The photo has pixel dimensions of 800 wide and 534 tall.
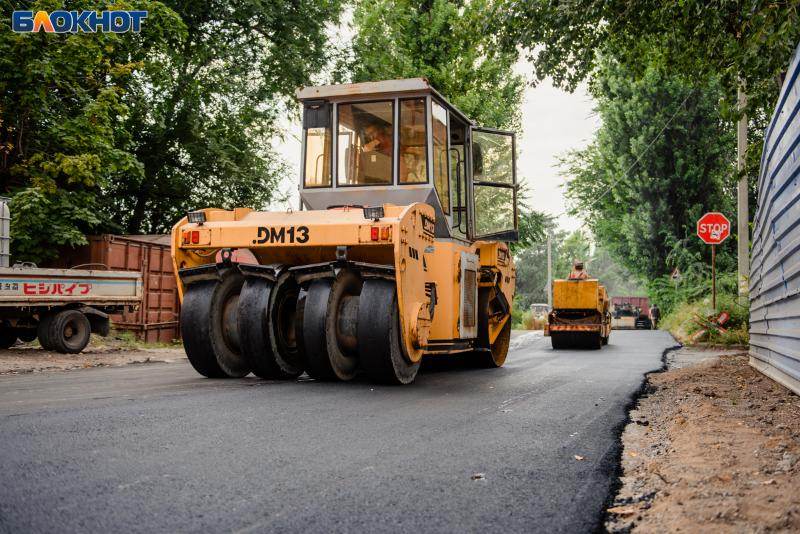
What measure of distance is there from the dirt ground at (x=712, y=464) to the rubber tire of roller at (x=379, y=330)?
2.25m

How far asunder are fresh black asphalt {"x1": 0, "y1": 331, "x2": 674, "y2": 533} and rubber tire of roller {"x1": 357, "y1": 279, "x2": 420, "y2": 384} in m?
→ 0.23

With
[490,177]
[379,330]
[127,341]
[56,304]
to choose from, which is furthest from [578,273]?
[379,330]

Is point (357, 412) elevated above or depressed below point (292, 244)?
below

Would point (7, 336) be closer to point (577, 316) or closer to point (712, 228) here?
point (577, 316)

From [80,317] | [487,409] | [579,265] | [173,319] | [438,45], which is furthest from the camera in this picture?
[438,45]

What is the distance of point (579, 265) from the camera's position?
838 inches

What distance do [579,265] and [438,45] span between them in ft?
30.1

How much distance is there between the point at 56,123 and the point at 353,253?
11382 mm

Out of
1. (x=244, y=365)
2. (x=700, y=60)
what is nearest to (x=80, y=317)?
(x=244, y=365)

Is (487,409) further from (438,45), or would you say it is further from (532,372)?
(438,45)

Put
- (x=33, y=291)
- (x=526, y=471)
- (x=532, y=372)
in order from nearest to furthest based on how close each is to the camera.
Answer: (x=526, y=471)
(x=532, y=372)
(x=33, y=291)

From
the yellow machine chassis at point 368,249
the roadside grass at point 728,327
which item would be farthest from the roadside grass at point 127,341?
the roadside grass at point 728,327

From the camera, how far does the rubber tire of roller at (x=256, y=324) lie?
774 centimetres

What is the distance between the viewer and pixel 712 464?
14.1ft
